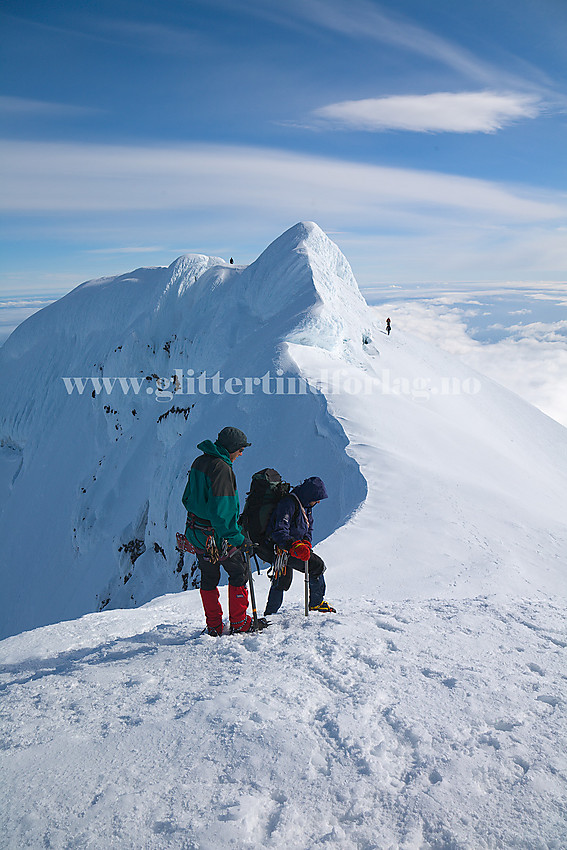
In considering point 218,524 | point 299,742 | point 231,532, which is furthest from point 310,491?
point 299,742

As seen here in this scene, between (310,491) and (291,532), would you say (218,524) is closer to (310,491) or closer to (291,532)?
(291,532)

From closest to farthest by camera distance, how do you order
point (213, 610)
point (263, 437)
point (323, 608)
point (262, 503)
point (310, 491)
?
point (213, 610) → point (310, 491) → point (262, 503) → point (323, 608) → point (263, 437)

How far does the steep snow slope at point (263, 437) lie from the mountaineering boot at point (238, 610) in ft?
7.48

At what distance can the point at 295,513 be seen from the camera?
18.5ft

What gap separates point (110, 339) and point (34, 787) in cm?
3244

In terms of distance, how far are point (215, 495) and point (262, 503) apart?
2.80 ft

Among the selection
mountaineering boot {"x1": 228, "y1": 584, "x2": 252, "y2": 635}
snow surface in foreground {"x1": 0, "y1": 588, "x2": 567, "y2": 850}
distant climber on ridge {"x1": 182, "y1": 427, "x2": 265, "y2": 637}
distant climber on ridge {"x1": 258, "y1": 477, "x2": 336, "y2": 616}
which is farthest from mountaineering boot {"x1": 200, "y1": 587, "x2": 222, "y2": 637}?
distant climber on ridge {"x1": 258, "y1": 477, "x2": 336, "y2": 616}

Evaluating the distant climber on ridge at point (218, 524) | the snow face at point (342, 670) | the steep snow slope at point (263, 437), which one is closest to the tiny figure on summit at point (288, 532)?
the distant climber on ridge at point (218, 524)

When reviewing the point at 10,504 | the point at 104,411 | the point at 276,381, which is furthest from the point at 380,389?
the point at 10,504

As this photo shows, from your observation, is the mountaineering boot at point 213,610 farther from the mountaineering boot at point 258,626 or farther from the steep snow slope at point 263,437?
the steep snow slope at point 263,437

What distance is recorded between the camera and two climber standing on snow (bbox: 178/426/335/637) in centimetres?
508

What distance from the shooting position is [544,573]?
328 inches

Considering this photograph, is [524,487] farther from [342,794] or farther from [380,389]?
[342,794]

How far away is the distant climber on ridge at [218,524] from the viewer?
5047mm
